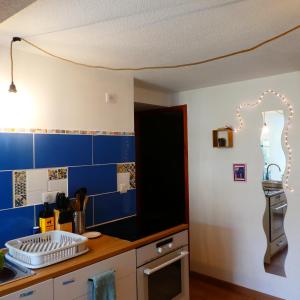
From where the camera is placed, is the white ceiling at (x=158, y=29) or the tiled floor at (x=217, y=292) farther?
the tiled floor at (x=217, y=292)

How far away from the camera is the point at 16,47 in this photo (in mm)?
1846

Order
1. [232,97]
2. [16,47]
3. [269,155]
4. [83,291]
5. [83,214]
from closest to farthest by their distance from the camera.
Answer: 1. [83,291]
2. [16,47]
3. [83,214]
4. [269,155]
5. [232,97]

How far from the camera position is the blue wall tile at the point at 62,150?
6.49ft

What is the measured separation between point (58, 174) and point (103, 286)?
85 cm

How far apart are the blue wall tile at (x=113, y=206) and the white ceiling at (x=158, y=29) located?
1.07 metres

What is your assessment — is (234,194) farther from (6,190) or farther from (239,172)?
(6,190)

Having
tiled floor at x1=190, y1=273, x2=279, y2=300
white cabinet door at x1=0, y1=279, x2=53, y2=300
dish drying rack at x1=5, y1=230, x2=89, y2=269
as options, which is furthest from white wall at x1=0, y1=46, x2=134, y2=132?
tiled floor at x1=190, y1=273, x2=279, y2=300

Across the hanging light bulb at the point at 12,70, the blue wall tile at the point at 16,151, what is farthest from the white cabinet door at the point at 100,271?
the hanging light bulb at the point at 12,70

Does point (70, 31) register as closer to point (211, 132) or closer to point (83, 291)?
point (83, 291)

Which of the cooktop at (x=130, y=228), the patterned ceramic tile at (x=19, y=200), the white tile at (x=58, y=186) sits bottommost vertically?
the cooktop at (x=130, y=228)

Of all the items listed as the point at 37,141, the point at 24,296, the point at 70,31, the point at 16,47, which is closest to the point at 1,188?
the point at 37,141

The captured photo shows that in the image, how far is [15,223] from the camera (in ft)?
6.05

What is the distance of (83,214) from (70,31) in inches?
47.5

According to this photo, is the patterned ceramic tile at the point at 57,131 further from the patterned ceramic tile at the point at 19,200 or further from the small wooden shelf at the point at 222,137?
the small wooden shelf at the point at 222,137
